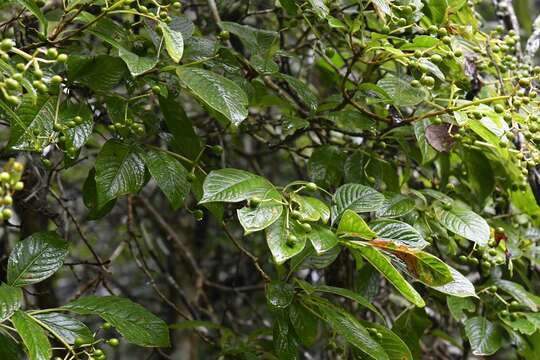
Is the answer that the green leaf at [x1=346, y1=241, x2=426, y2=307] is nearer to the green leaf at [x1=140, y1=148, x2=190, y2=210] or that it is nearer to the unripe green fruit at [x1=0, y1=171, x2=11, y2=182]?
the green leaf at [x1=140, y1=148, x2=190, y2=210]

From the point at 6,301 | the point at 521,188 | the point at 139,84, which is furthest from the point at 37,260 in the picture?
the point at 521,188

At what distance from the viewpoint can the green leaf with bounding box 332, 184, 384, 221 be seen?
1157 millimetres

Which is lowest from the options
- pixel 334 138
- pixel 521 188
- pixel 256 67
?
pixel 334 138

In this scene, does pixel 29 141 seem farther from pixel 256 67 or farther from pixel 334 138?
pixel 334 138

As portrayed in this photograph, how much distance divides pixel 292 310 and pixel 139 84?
1.55ft

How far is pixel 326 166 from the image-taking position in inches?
57.2

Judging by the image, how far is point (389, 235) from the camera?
3.69 ft

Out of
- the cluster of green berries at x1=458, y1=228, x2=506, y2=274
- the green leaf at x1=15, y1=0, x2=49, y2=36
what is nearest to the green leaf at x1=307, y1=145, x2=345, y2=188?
the cluster of green berries at x1=458, y1=228, x2=506, y2=274

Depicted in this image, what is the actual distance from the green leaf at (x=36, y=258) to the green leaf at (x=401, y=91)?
0.63 m

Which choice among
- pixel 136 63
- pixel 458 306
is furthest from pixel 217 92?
pixel 458 306

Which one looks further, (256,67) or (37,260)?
(256,67)

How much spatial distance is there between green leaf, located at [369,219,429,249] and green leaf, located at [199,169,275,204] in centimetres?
19

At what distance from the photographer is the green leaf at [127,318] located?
112 cm

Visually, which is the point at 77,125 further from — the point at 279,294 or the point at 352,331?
the point at 352,331
